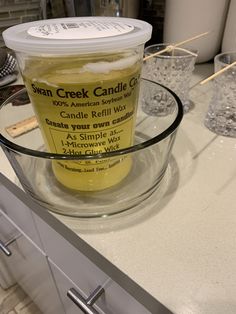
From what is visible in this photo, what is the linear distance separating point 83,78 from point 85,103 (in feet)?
0.07

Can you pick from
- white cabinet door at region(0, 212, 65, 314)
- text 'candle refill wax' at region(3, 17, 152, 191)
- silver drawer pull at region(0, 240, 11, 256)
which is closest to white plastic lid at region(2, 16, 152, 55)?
text 'candle refill wax' at region(3, 17, 152, 191)

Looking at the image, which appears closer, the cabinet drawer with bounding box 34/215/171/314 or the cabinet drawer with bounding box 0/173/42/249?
the cabinet drawer with bounding box 34/215/171/314

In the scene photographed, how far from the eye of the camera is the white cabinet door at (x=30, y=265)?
0.51 metres

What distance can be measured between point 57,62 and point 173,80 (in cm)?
30

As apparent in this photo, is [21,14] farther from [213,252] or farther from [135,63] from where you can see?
[213,252]

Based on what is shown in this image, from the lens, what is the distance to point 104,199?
32cm

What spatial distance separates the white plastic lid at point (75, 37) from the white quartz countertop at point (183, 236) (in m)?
0.17

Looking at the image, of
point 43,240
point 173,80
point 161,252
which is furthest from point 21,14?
point 161,252

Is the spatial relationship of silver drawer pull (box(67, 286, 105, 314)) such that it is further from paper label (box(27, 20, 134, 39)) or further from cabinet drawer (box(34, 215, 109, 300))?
paper label (box(27, 20, 134, 39))

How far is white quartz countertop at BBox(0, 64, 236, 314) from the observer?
222 mm

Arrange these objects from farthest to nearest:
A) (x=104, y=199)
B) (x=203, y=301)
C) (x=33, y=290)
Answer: (x=33, y=290)
(x=104, y=199)
(x=203, y=301)

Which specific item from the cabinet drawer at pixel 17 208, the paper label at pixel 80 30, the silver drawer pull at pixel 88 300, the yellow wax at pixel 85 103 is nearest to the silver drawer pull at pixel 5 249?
the cabinet drawer at pixel 17 208

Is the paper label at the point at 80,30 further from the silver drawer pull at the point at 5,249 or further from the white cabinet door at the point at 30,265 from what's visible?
the silver drawer pull at the point at 5,249

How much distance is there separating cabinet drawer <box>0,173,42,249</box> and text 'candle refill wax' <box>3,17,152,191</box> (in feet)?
0.36
